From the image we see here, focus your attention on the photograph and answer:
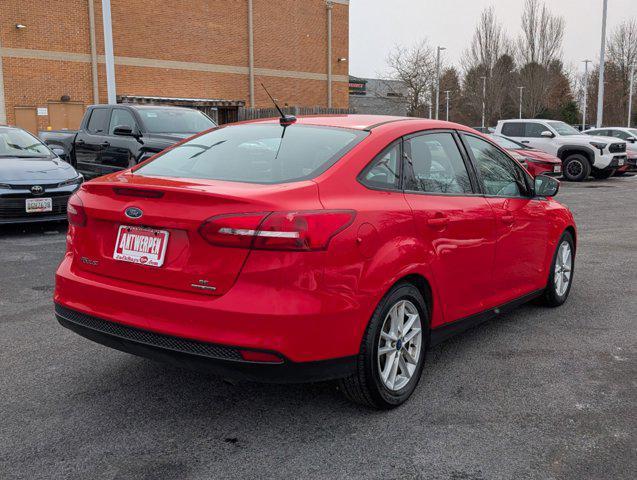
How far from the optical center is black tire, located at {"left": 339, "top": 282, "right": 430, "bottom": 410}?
330 centimetres

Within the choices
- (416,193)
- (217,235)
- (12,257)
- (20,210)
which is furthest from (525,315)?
(20,210)

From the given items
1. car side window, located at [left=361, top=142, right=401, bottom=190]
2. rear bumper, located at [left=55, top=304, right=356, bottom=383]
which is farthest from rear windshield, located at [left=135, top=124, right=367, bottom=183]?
rear bumper, located at [left=55, top=304, right=356, bottom=383]

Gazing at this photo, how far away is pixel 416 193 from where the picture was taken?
378cm

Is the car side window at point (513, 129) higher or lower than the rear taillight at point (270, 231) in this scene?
higher

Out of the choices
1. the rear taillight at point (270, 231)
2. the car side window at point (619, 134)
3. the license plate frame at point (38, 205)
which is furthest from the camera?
the car side window at point (619, 134)

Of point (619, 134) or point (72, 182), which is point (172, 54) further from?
point (72, 182)

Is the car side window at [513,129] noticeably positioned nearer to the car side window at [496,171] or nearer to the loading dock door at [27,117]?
the car side window at [496,171]

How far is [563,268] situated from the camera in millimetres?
5727

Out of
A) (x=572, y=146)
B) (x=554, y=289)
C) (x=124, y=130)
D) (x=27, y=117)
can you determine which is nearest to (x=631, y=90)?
(x=572, y=146)

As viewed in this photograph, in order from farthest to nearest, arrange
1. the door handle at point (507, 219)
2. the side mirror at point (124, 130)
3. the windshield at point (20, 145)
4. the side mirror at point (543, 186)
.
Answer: the side mirror at point (124, 130)
the windshield at point (20, 145)
the side mirror at point (543, 186)
the door handle at point (507, 219)

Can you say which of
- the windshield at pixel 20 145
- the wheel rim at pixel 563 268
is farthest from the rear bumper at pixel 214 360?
the windshield at pixel 20 145

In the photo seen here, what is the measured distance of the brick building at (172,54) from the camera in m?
27.5

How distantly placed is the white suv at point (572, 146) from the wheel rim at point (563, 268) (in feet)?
49.3

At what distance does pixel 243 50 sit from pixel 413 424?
33836 millimetres
